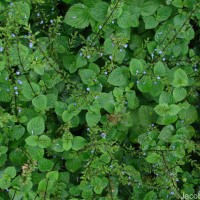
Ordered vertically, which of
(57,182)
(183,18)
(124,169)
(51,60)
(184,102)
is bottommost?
(57,182)

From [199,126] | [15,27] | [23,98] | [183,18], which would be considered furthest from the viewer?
[199,126]

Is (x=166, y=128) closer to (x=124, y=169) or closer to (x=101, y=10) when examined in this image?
(x=124, y=169)

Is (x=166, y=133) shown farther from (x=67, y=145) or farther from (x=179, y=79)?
(x=67, y=145)

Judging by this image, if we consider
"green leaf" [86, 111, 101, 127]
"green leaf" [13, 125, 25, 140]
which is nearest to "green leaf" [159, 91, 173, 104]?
"green leaf" [86, 111, 101, 127]

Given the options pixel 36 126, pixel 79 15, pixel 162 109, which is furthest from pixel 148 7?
pixel 36 126

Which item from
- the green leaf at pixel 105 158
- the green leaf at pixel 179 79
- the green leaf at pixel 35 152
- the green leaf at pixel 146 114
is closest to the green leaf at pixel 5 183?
the green leaf at pixel 35 152

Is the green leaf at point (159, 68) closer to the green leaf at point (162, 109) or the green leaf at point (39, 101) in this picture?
the green leaf at point (162, 109)

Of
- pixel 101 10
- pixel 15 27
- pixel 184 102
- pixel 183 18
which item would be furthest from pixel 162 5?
pixel 15 27

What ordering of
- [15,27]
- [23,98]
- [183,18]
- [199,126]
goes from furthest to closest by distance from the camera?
1. [199,126]
2. [183,18]
3. [23,98]
4. [15,27]

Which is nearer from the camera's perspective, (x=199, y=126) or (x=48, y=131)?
(x=48, y=131)
